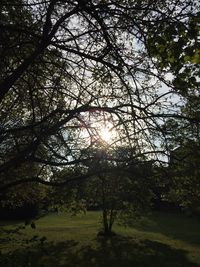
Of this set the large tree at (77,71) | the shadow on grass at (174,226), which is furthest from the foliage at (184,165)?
the shadow on grass at (174,226)

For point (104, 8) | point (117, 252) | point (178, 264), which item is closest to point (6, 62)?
point (104, 8)

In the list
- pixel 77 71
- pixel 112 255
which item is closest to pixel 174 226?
pixel 112 255

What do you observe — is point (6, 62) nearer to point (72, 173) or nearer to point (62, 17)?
point (62, 17)

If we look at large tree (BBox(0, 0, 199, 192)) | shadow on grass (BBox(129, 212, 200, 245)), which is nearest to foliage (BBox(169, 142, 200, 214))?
large tree (BBox(0, 0, 199, 192))

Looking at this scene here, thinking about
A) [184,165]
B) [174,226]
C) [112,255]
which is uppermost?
[174,226]

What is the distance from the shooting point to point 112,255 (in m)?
30.4

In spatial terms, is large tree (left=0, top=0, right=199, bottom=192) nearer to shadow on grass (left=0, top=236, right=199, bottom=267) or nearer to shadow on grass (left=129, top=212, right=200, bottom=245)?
shadow on grass (left=0, top=236, right=199, bottom=267)

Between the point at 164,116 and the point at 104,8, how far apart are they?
2.35 metres

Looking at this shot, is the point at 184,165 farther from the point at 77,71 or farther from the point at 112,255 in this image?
the point at 112,255

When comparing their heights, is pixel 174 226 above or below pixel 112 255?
above

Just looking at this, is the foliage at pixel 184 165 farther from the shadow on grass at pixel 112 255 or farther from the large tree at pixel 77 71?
the shadow on grass at pixel 112 255

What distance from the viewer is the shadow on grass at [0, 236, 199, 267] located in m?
27.4

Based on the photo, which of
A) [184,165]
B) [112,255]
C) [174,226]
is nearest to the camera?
[184,165]

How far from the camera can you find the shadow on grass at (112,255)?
2741 cm
